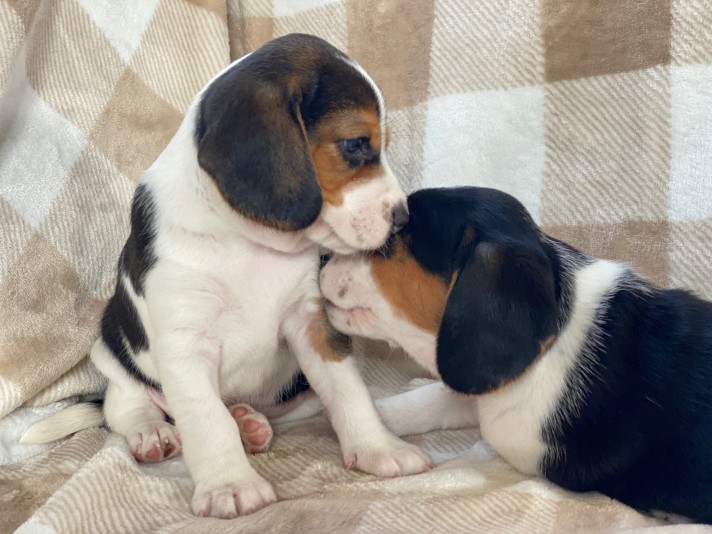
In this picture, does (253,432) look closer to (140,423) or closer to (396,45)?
(140,423)

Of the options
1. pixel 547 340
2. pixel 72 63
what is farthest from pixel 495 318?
pixel 72 63

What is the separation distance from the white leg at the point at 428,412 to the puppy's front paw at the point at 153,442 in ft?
2.55

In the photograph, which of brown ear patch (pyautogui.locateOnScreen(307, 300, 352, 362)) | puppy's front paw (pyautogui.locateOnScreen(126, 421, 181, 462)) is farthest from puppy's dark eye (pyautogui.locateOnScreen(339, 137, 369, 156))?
puppy's front paw (pyautogui.locateOnScreen(126, 421, 181, 462))

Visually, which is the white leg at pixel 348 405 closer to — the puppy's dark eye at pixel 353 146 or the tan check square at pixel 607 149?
the puppy's dark eye at pixel 353 146

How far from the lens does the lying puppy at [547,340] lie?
227 centimetres

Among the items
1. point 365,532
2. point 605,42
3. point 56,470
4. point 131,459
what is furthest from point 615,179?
point 56,470

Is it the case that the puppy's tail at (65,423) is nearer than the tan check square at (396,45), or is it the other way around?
the puppy's tail at (65,423)

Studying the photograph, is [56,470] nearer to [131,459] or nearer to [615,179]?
[131,459]

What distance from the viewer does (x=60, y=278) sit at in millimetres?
3305

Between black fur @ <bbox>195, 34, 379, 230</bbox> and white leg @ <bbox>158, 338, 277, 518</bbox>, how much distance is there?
596mm

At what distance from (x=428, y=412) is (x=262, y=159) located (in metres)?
1.29

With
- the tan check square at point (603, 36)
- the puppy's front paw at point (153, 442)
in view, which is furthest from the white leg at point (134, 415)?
the tan check square at point (603, 36)

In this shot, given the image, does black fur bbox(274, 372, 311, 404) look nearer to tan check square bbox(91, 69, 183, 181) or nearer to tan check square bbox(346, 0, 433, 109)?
tan check square bbox(91, 69, 183, 181)

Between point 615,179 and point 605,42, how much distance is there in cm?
61
